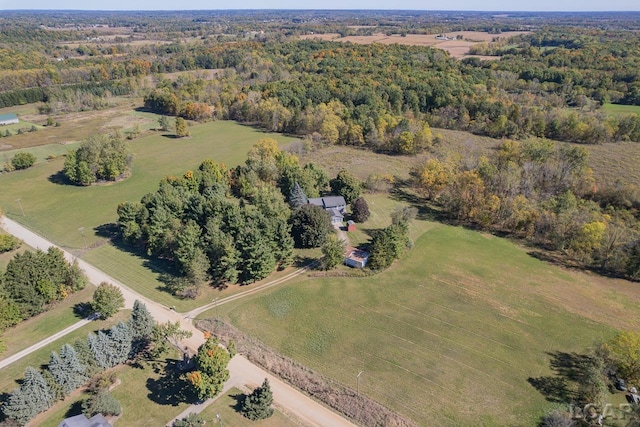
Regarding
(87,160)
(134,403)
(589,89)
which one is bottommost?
(134,403)

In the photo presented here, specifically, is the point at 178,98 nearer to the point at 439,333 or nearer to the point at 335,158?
the point at 335,158

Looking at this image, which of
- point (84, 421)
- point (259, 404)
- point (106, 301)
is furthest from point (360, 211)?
point (84, 421)

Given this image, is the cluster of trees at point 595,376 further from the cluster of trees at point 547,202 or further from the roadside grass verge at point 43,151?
the roadside grass verge at point 43,151

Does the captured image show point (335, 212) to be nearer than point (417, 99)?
Yes

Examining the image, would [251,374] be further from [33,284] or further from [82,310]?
[33,284]

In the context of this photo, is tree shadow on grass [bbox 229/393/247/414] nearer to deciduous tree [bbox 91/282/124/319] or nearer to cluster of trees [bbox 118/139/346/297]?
cluster of trees [bbox 118/139/346/297]

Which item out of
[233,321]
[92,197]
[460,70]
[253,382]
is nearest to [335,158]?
[92,197]
